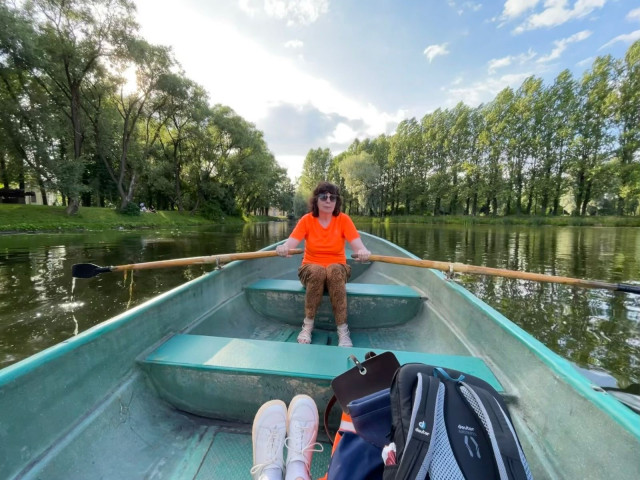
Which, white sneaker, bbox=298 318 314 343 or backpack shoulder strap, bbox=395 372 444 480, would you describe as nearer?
backpack shoulder strap, bbox=395 372 444 480

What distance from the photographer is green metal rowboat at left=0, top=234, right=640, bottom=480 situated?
3.73ft

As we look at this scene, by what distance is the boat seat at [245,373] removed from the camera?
1618 millimetres

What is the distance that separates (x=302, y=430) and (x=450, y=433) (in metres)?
0.79

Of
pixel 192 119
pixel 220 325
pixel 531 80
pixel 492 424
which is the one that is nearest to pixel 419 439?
pixel 492 424

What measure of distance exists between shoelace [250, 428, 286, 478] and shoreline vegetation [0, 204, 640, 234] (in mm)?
18687

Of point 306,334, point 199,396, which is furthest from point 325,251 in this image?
point 199,396

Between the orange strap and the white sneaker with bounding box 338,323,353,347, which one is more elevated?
the orange strap

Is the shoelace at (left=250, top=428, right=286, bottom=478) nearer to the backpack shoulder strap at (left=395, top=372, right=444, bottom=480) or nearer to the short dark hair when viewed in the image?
the backpack shoulder strap at (left=395, top=372, right=444, bottom=480)

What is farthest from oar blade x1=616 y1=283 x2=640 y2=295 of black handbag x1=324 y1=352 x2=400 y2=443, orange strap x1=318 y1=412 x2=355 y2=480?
orange strap x1=318 y1=412 x2=355 y2=480

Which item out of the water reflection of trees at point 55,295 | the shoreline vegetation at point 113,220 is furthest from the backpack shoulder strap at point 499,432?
the shoreline vegetation at point 113,220

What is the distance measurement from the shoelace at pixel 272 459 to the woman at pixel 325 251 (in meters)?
1.29

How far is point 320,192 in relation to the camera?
3.01m

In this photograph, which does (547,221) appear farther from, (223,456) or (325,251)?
A: (223,456)

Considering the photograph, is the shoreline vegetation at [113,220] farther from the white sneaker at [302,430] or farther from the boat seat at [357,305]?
the white sneaker at [302,430]
